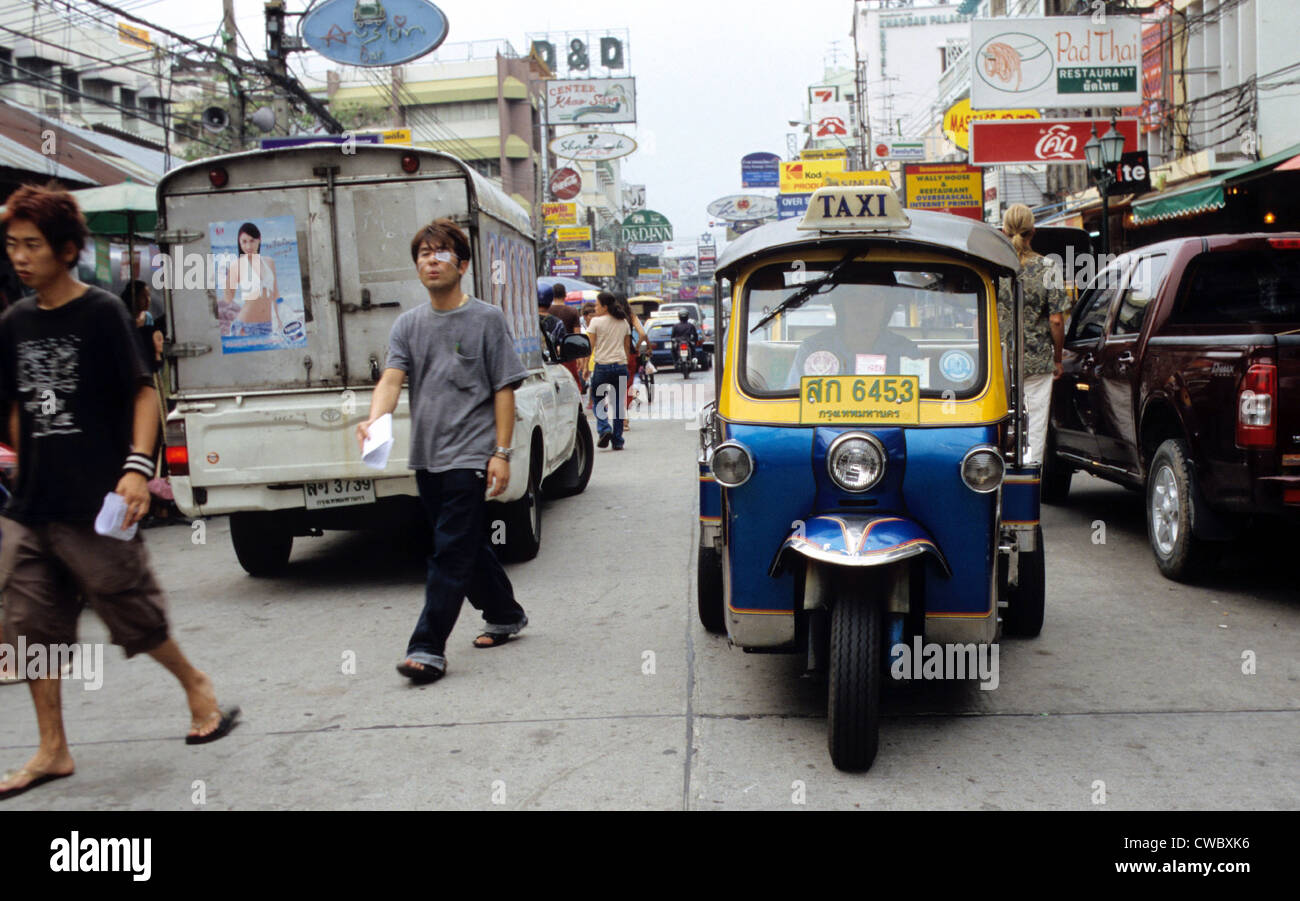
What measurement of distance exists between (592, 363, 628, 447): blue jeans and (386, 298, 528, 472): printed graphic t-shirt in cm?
870

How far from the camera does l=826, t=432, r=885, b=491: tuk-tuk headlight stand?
14.7 feet

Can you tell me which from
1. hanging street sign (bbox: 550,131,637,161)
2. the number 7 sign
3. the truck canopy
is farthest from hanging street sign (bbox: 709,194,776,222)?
the truck canopy

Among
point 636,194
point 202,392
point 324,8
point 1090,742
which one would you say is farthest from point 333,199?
point 636,194

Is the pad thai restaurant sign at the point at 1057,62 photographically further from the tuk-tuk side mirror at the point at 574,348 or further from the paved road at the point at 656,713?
the paved road at the point at 656,713

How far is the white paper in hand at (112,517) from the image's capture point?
4.11 m

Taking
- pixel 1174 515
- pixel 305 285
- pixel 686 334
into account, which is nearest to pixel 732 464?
pixel 1174 515

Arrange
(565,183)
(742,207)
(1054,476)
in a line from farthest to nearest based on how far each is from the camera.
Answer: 1. (742,207)
2. (565,183)
3. (1054,476)

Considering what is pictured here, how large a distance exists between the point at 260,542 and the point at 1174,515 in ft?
18.2

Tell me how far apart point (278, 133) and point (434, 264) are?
14825 millimetres

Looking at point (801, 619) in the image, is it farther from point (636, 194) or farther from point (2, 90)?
point (636, 194)

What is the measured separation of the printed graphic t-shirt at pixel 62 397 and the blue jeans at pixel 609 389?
10.1 metres

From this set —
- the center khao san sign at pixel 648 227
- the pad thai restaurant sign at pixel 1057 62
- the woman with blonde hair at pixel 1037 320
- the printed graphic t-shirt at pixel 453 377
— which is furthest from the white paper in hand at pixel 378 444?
the center khao san sign at pixel 648 227

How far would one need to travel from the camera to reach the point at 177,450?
7.24 m

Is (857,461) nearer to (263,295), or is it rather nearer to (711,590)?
(711,590)
